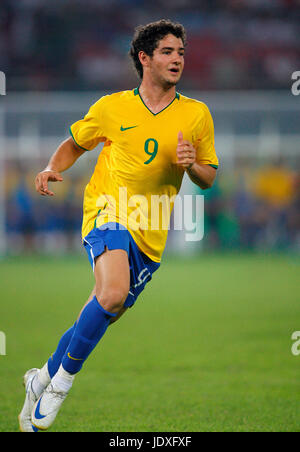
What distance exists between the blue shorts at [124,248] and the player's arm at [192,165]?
575mm

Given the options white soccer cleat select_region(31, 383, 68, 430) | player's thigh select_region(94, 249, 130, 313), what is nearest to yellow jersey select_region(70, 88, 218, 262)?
player's thigh select_region(94, 249, 130, 313)

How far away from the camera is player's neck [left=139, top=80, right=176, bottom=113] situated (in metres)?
4.76

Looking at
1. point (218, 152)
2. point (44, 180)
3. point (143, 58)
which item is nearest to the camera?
point (44, 180)

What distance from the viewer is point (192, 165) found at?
14.7ft

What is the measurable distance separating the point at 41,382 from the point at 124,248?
1054mm

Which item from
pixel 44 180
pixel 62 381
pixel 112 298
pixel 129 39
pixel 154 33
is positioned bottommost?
pixel 62 381

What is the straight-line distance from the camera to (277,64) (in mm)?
25078

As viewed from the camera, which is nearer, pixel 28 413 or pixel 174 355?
pixel 28 413

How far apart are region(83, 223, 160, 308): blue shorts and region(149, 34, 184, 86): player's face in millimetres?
1004

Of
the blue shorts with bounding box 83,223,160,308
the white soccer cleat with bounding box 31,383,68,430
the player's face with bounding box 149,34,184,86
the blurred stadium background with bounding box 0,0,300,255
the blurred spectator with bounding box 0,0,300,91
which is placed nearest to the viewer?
the white soccer cleat with bounding box 31,383,68,430

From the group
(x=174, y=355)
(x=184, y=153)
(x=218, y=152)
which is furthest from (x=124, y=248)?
(x=218, y=152)

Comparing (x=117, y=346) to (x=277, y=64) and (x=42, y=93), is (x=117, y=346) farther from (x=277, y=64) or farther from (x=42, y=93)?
(x=277, y=64)

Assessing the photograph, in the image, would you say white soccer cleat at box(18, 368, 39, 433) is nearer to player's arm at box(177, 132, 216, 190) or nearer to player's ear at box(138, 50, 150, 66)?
player's arm at box(177, 132, 216, 190)

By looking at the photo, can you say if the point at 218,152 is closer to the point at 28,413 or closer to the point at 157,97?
the point at 157,97
